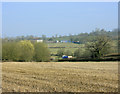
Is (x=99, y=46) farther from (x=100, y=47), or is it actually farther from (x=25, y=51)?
(x=25, y=51)

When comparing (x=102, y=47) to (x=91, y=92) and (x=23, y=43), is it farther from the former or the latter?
(x=91, y=92)

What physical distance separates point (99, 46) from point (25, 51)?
20.3 metres

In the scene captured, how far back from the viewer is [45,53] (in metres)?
57.9

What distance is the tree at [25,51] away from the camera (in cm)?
5321

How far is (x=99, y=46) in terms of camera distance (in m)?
57.1

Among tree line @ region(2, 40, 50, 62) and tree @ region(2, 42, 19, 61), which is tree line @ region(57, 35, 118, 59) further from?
tree @ region(2, 42, 19, 61)

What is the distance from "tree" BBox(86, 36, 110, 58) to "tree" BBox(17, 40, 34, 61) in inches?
629

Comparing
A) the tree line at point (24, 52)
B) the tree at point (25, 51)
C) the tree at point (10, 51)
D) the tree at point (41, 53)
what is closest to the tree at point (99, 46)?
the tree at point (41, 53)

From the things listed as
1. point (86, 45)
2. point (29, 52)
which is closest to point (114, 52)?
point (86, 45)

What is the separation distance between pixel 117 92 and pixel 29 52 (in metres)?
46.4

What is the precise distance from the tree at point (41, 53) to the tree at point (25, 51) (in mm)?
1984

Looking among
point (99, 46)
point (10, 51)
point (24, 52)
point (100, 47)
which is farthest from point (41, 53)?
point (100, 47)

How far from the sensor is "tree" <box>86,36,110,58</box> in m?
56.6

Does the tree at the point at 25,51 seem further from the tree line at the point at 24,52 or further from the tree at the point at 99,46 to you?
the tree at the point at 99,46
